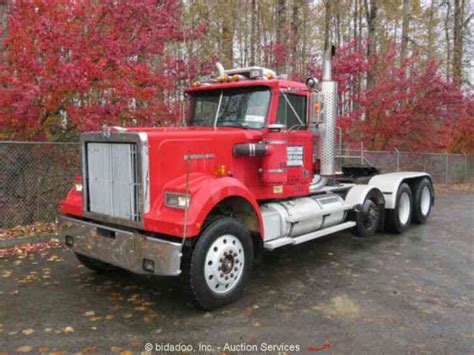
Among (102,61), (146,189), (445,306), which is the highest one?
(102,61)

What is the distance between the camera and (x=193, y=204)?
4129 mm

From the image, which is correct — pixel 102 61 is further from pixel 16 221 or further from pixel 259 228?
pixel 259 228

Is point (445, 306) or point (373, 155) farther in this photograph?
point (373, 155)

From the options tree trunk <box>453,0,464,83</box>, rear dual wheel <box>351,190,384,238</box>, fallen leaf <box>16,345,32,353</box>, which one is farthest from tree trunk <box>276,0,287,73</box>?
fallen leaf <box>16,345,32,353</box>

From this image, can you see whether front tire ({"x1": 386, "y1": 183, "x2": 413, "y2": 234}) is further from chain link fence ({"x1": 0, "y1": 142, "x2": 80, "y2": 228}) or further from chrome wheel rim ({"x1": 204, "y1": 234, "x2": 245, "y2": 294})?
chain link fence ({"x1": 0, "y1": 142, "x2": 80, "y2": 228})

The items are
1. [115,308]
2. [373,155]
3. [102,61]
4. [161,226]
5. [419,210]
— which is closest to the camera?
[161,226]

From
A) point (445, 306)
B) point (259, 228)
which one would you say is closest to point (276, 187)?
point (259, 228)

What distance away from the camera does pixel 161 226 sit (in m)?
4.12

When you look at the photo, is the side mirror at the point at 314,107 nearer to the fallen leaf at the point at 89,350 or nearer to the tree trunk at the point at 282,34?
the fallen leaf at the point at 89,350

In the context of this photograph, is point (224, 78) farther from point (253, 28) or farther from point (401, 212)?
point (253, 28)

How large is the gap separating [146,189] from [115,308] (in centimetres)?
132

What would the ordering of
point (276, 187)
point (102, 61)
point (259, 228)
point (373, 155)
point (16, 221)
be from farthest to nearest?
point (373, 155) → point (16, 221) → point (102, 61) → point (276, 187) → point (259, 228)

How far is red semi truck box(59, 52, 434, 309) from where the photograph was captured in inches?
165

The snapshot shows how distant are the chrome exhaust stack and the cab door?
0.68ft
